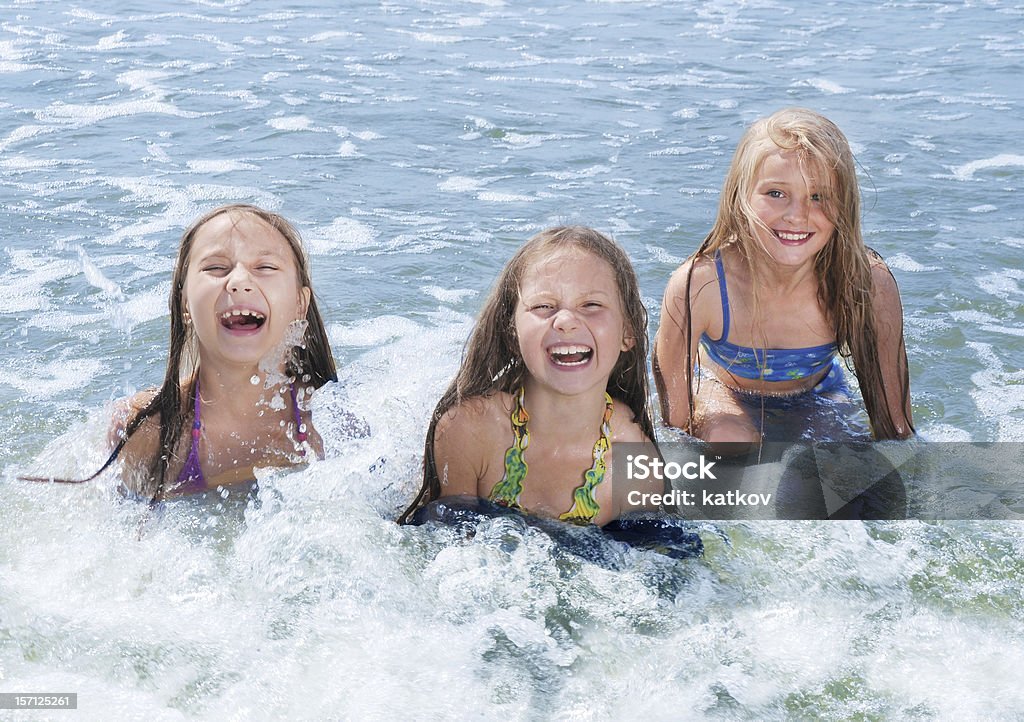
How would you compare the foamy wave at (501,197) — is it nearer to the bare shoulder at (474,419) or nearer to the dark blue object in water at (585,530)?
the bare shoulder at (474,419)

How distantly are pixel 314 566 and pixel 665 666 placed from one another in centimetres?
110

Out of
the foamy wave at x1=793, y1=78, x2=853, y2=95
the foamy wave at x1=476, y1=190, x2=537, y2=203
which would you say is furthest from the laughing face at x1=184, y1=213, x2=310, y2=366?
the foamy wave at x1=793, y1=78, x2=853, y2=95

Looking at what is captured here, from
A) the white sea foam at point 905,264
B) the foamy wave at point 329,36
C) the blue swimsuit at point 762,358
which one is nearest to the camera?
the blue swimsuit at point 762,358

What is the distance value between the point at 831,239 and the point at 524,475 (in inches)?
60.2

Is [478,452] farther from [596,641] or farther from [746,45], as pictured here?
[746,45]

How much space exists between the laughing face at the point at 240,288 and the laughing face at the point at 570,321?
81 centimetres

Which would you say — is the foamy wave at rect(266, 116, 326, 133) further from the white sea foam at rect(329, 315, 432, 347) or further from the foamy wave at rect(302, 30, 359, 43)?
the white sea foam at rect(329, 315, 432, 347)

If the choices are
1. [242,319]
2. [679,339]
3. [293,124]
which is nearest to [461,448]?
[242,319]

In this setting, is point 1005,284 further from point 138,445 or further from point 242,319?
point 138,445

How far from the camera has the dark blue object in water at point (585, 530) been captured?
359 centimetres

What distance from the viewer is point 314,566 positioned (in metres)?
3.42

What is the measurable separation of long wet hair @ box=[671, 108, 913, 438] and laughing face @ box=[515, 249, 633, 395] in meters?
0.84

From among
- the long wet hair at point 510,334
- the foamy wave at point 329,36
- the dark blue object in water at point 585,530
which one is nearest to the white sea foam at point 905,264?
the long wet hair at point 510,334

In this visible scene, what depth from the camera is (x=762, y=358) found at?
4406 mm
